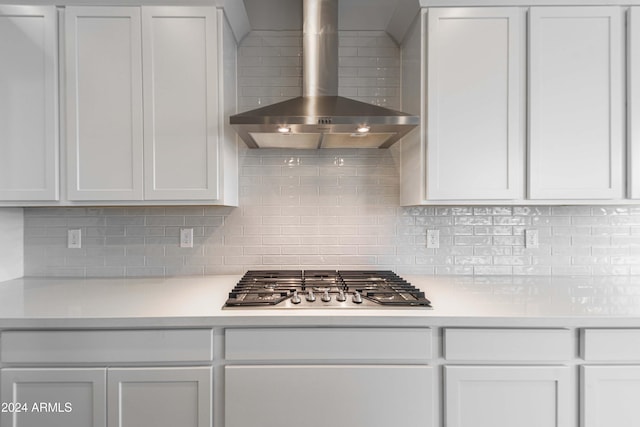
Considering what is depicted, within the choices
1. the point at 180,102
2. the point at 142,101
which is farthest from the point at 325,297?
the point at 142,101

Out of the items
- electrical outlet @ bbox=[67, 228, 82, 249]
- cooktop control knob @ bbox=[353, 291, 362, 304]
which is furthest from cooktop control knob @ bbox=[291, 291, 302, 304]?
electrical outlet @ bbox=[67, 228, 82, 249]

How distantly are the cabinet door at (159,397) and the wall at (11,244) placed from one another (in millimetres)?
1190

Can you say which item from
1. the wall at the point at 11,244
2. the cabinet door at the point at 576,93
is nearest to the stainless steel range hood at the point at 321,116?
the cabinet door at the point at 576,93

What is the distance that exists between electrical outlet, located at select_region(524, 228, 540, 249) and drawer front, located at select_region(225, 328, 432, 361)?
3.85 ft

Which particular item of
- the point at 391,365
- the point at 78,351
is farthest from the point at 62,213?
the point at 391,365

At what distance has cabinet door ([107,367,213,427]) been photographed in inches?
56.2

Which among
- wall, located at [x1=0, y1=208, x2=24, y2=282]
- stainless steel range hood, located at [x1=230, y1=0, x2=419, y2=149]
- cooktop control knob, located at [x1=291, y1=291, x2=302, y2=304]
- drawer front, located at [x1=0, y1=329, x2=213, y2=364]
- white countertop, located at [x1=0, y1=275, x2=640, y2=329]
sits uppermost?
stainless steel range hood, located at [x1=230, y1=0, x2=419, y2=149]

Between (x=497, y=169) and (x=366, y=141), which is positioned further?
(x=366, y=141)

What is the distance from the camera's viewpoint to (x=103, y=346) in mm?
1424

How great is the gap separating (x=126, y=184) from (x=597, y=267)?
2694mm

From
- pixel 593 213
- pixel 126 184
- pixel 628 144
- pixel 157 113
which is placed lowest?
pixel 593 213

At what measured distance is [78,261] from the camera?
2205 millimetres

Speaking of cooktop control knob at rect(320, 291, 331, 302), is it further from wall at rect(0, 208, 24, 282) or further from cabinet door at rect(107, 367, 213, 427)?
wall at rect(0, 208, 24, 282)

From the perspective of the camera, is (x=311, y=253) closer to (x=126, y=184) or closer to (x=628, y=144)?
(x=126, y=184)
